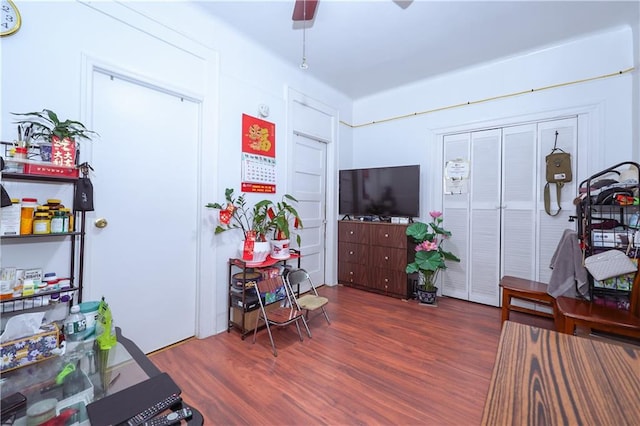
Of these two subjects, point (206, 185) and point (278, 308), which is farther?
point (278, 308)

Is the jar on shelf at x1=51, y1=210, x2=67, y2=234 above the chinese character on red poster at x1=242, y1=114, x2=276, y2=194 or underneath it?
underneath

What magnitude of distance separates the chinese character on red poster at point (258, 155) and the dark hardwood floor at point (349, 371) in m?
1.51

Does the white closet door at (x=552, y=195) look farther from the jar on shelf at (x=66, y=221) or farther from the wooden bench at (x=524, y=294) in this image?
the jar on shelf at (x=66, y=221)

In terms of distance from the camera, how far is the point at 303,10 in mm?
2314

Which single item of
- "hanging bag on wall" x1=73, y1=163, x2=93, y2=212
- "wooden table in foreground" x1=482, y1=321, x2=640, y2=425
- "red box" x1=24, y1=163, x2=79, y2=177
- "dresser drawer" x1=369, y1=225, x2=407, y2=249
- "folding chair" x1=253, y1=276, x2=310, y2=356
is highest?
"red box" x1=24, y1=163, x2=79, y2=177

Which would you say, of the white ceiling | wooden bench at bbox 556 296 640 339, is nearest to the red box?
the white ceiling

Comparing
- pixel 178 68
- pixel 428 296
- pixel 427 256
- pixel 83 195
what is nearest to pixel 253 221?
pixel 83 195

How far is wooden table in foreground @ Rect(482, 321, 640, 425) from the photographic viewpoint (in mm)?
547

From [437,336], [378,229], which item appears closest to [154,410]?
[437,336]

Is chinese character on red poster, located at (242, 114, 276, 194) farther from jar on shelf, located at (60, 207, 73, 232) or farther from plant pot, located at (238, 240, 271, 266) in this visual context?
jar on shelf, located at (60, 207, 73, 232)

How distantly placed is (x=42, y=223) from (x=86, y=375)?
0.90 metres

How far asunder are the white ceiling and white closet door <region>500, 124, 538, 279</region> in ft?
3.12

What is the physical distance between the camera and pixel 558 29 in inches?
105

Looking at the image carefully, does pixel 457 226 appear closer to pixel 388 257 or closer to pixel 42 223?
pixel 388 257
